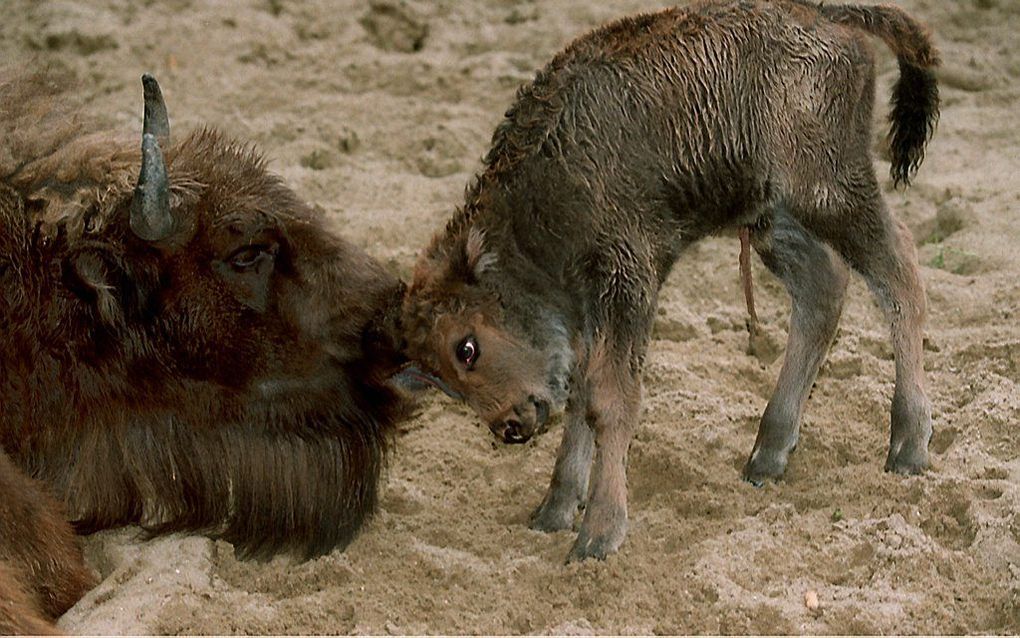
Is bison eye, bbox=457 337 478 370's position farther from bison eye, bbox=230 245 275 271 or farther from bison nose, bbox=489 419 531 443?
bison eye, bbox=230 245 275 271

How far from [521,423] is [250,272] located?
0.88m

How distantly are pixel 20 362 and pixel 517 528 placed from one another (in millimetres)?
1505

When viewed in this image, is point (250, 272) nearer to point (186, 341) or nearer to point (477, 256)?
point (186, 341)

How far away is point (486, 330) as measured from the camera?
12.5ft

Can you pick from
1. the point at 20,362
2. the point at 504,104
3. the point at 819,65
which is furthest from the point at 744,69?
the point at 504,104

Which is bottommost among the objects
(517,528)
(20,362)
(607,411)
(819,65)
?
(517,528)

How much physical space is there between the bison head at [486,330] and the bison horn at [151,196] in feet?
2.31

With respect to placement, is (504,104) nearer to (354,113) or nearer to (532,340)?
(354,113)

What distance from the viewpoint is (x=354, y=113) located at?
22.5 feet

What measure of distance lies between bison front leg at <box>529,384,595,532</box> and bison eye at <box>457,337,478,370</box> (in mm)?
431

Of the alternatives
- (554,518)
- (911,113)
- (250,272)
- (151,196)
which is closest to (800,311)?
(911,113)

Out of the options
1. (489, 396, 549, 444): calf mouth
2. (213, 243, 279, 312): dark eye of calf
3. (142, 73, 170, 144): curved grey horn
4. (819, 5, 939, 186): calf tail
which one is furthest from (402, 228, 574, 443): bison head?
(819, 5, 939, 186): calf tail

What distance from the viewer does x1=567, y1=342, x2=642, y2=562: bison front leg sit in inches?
151

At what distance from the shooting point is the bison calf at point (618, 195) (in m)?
3.80
